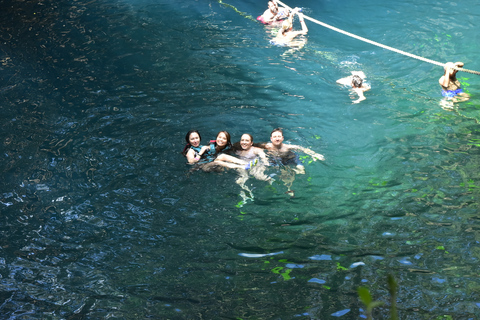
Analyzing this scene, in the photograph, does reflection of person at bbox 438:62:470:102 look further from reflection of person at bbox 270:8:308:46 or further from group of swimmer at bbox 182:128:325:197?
reflection of person at bbox 270:8:308:46

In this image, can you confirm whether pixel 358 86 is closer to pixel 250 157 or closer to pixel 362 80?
pixel 362 80

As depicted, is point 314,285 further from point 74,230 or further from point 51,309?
point 74,230

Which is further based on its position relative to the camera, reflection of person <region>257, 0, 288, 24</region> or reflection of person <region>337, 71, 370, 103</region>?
reflection of person <region>257, 0, 288, 24</region>

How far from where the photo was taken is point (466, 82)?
10555 millimetres

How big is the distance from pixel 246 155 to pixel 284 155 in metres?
0.71

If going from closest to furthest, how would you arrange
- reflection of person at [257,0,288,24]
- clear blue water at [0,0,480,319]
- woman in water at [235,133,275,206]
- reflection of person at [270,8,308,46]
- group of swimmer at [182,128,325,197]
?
1. clear blue water at [0,0,480,319]
2. woman in water at [235,133,275,206]
3. group of swimmer at [182,128,325,197]
4. reflection of person at [270,8,308,46]
5. reflection of person at [257,0,288,24]

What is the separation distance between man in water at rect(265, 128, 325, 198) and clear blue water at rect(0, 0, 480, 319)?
0.22m

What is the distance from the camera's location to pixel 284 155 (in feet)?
26.5

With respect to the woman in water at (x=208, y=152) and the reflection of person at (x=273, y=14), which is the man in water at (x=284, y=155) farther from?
the reflection of person at (x=273, y=14)

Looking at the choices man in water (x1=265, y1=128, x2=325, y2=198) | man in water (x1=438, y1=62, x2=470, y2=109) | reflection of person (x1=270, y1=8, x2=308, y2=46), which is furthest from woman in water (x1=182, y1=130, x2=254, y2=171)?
reflection of person (x1=270, y1=8, x2=308, y2=46)

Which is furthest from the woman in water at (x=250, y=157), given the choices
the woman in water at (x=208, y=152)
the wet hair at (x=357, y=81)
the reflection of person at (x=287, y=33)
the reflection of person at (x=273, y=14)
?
the reflection of person at (x=273, y=14)

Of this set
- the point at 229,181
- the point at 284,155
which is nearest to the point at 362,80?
the point at 284,155

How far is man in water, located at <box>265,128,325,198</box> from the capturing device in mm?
7836

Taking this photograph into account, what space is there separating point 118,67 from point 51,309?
8081 millimetres
